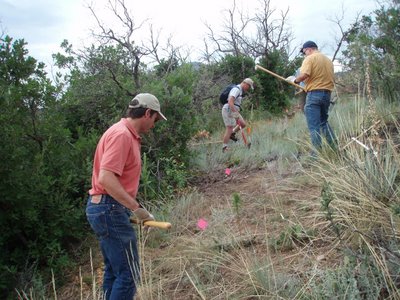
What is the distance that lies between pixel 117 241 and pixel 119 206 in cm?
26

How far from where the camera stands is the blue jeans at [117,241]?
10.5 feet

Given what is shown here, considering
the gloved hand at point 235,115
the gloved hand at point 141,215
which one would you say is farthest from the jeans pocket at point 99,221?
the gloved hand at point 235,115

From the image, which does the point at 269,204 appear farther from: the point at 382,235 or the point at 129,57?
the point at 129,57

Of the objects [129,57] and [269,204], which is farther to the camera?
[129,57]

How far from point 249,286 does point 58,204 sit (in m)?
2.66

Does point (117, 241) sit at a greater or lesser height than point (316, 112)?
lesser

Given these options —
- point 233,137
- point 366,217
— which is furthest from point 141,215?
point 233,137

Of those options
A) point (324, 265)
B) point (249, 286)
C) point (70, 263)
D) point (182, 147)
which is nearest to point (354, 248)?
point (324, 265)

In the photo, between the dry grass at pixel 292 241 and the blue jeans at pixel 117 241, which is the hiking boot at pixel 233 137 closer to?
the dry grass at pixel 292 241

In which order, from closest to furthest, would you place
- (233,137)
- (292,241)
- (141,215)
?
1. (141,215)
2. (292,241)
3. (233,137)

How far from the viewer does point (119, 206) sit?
3.23m

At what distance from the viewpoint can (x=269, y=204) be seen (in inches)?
199

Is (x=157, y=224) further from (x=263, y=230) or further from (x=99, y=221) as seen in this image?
(x=263, y=230)

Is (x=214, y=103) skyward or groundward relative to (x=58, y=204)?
skyward
